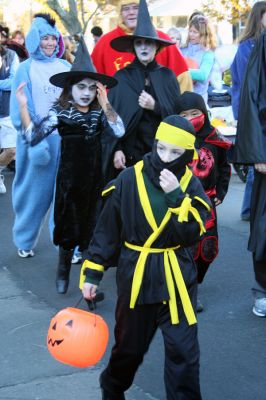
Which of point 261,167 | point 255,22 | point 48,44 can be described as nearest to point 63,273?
point 261,167

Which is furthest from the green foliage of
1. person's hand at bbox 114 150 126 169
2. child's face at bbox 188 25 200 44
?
person's hand at bbox 114 150 126 169

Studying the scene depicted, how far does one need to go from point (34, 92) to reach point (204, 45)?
4.03 meters

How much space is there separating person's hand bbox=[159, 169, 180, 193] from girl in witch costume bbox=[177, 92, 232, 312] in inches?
73.1

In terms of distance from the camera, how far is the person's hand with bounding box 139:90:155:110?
19.4 feet

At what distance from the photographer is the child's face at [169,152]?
3.77m

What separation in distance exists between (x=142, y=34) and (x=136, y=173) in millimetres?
2245

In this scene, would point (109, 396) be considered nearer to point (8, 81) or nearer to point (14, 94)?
point (14, 94)

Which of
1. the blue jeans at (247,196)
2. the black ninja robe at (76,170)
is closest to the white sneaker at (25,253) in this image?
the black ninja robe at (76,170)

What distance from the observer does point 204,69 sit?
9984mm

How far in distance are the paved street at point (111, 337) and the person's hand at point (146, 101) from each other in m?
1.44

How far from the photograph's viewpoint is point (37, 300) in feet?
20.1

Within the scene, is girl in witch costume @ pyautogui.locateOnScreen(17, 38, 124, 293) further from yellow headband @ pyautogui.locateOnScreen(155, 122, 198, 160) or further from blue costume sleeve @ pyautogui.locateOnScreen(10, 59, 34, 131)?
yellow headband @ pyautogui.locateOnScreen(155, 122, 198, 160)

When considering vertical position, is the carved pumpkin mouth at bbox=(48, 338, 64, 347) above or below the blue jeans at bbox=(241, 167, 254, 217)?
above

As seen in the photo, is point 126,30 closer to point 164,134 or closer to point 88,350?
point 164,134
